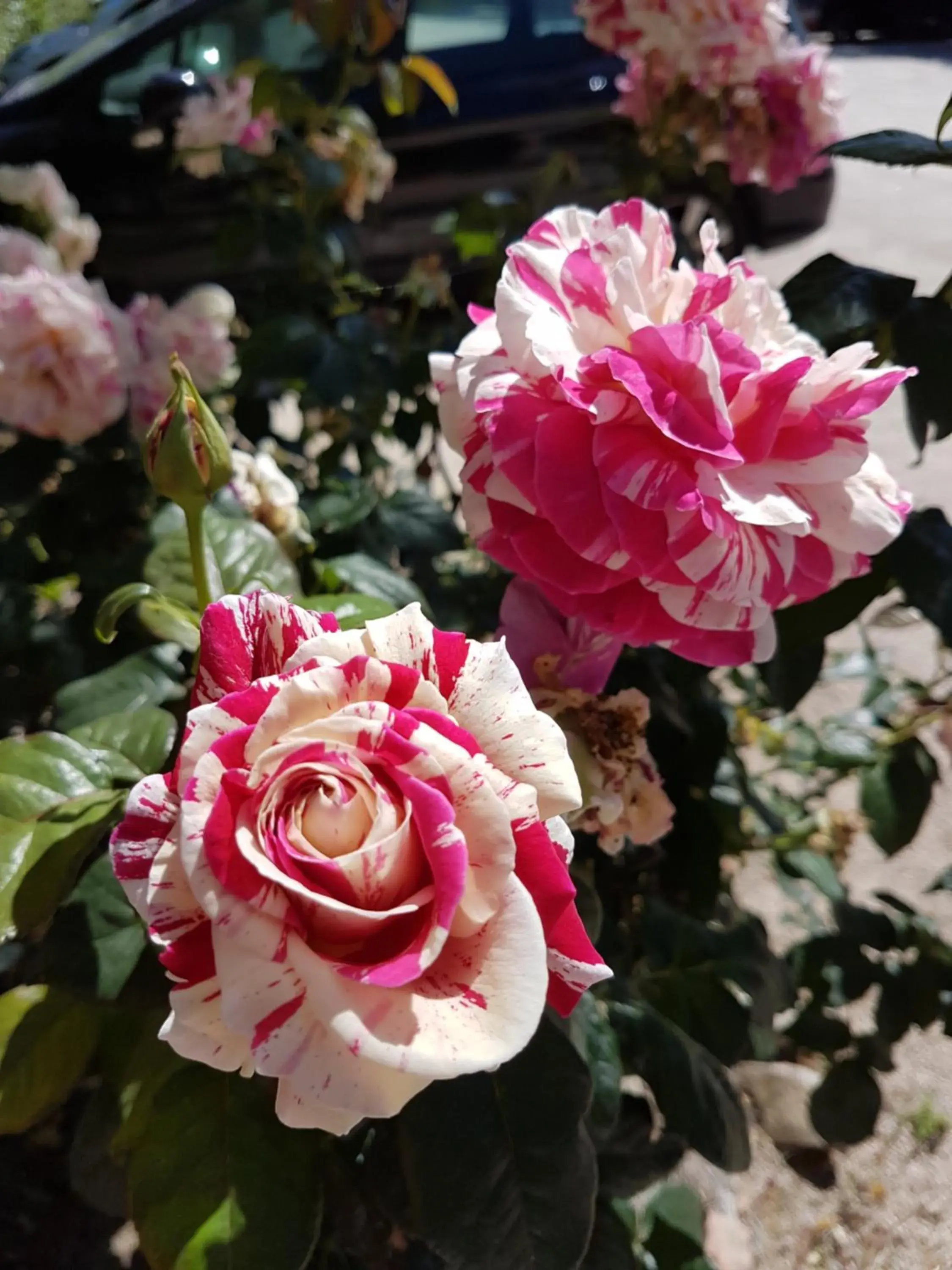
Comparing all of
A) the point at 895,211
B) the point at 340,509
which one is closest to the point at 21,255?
the point at 340,509

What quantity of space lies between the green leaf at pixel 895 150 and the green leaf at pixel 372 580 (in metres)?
0.34

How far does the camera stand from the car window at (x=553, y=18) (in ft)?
6.73

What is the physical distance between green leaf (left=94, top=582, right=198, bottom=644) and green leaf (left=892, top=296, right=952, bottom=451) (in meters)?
0.39

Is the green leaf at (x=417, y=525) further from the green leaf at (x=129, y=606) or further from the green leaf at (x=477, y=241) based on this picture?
the green leaf at (x=129, y=606)

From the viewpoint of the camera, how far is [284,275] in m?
1.03

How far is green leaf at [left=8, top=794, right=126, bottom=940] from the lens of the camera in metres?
0.36

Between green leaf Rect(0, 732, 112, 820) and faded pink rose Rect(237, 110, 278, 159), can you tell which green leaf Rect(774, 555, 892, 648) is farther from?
faded pink rose Rect(237, 110, 278, 159)

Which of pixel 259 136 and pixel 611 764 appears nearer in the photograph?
pixel 611 764

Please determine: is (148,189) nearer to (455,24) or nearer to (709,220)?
(455,24)

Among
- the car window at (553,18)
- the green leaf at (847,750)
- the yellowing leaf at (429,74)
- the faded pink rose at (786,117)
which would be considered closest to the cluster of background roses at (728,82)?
the faded pink rose at (786,117)

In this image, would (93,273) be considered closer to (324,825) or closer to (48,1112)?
(48,1112)

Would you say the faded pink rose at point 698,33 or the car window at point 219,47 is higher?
the faded pink rose at point 698,33

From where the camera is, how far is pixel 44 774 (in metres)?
0.42

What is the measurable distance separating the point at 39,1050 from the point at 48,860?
0.33 ft
